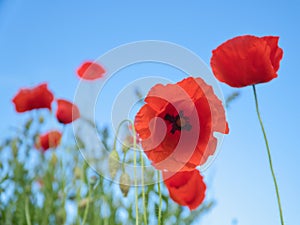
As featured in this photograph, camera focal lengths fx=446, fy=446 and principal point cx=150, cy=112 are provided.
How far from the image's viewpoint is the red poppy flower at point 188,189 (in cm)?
96

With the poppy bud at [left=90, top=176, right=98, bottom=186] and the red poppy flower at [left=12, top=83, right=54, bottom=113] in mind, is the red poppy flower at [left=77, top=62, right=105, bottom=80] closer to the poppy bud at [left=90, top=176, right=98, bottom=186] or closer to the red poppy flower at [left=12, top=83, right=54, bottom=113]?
the red poppy flower at [left=12, top=83, right=54, bottom=113]

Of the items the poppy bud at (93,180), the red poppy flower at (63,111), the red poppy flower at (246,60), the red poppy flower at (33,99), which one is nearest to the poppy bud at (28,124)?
the red poppy flower at (33,99)

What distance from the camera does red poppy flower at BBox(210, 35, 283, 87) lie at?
2.29 feet

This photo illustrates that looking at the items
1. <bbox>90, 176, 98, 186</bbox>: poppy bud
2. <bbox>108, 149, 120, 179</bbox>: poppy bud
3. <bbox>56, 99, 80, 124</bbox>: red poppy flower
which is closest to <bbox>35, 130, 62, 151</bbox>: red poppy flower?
<bbox>56, 99, 80, 124</bbox>: red poppy flower

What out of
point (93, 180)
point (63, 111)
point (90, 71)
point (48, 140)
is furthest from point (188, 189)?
point (48, 140)

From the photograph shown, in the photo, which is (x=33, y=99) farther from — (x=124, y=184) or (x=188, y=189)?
(x=124, y=184)

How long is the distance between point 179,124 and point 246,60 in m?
0.16

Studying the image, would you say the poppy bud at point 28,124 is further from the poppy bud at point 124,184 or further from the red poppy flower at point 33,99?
the poppy bud at point 124,184

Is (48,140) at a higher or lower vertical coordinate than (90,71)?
lower

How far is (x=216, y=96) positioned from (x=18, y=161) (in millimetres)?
1144

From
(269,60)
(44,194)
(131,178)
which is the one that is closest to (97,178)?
(131,178)

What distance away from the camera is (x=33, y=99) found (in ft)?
5.10

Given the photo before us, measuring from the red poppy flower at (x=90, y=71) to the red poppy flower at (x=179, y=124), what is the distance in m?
0.73

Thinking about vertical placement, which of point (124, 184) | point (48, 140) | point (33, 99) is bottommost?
point (124, 184)
